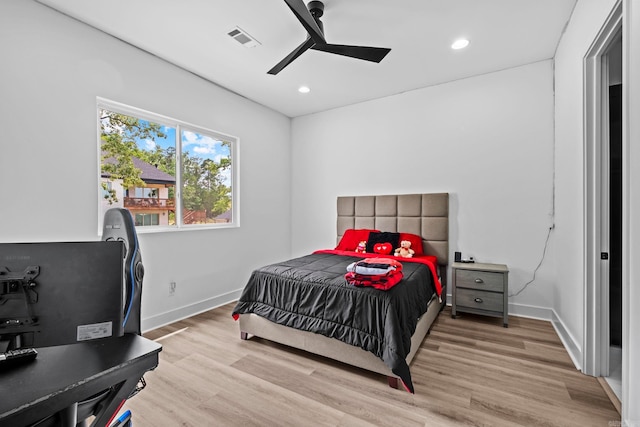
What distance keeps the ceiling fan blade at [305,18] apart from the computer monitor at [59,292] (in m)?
1.65

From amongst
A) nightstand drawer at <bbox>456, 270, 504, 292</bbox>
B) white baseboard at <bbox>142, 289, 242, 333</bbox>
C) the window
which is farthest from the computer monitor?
nightstand drawer at <bbox>456, 270, 504, 292</bbox>

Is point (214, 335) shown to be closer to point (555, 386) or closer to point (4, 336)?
point (4, 336)

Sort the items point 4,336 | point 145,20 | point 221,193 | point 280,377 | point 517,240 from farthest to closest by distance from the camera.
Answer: point 221,193
point 517,240
point 145,20
point 280,377
point 4,336

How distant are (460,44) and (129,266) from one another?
10.7 ft

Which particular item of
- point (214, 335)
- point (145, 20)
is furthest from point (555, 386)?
point (145, 20)

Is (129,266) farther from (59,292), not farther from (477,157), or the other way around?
(477,157)

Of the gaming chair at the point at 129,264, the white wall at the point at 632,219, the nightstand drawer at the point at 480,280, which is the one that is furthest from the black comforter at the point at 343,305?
the gaming chair at the point at 129,264

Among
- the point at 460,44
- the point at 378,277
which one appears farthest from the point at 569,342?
the point at 460,44

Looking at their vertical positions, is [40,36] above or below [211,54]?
below

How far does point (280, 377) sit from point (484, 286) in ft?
7.28

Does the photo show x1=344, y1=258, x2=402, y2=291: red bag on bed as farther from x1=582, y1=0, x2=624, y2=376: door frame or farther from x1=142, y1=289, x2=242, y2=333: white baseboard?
x1=142, y1=289, x2=242, y2=333: white baseboard

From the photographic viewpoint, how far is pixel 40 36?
2215 mm

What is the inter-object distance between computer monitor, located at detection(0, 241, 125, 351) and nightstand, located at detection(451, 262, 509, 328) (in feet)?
10.1

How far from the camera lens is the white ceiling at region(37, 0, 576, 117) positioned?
229 cm
